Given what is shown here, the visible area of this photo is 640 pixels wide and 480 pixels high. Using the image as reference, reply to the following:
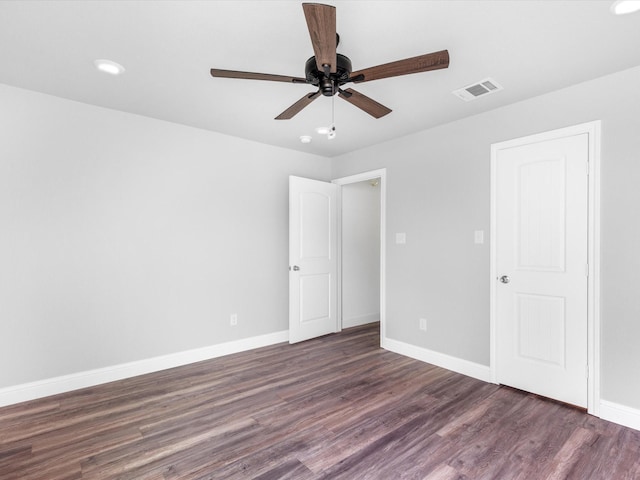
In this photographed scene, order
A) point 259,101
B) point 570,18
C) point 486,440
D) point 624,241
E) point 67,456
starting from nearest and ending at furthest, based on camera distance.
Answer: point 570,18 → point 67,456 → point 486,440 → point 624,241 → point 259,101

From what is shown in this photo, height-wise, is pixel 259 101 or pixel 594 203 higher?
pixel 259 101

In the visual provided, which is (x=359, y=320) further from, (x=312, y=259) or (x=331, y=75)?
(x=331, y=75)

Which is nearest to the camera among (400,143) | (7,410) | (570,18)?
(570,18)

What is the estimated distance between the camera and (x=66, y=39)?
2020mm

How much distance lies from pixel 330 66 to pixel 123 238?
8.64 ft

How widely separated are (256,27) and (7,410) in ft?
11.1

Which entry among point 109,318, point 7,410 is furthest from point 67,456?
point 109,318

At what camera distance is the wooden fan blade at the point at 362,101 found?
6.52 ft

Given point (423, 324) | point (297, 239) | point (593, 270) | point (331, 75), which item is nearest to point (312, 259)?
point (297, 239)

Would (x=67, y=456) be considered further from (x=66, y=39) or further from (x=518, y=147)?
(x=518, y=147)

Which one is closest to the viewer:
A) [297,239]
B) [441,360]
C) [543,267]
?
[543,267]

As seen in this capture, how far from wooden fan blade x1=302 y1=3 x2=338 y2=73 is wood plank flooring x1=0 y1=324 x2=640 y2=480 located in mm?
2268

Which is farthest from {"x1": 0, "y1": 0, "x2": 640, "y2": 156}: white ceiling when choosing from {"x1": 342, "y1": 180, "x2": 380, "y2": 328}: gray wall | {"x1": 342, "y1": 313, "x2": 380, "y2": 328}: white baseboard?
{"x1": 342, "y1": 313, "x2": 380, "y2": 328}: white baseboard

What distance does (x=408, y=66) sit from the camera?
1.72m
